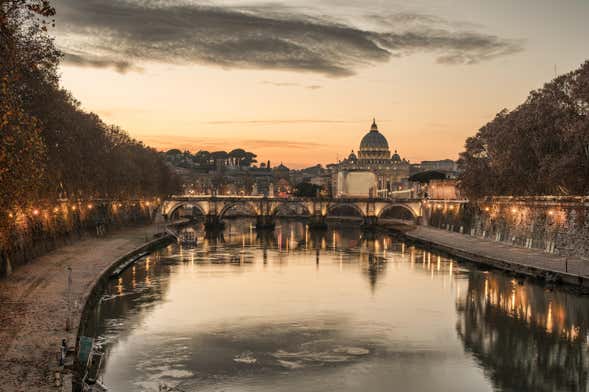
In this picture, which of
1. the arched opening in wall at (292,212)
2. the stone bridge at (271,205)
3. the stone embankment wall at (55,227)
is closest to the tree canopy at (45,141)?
the stone embankment wall at (55,227)

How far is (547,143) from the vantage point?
61.2 metres

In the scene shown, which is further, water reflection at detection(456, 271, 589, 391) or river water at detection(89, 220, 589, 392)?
water reflection at detection(456, 271, 589, 391)

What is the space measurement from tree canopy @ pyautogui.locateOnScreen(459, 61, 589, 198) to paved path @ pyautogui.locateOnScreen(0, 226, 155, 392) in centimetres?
3410

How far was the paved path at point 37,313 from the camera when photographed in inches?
877

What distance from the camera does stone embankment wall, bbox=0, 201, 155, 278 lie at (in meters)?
43.7

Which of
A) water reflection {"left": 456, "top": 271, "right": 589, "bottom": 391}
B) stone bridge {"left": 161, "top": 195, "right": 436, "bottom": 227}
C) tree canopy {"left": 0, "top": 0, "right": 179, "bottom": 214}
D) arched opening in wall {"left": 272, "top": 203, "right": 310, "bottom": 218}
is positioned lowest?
water reflection {"left": 456, "top": 271, "right": 589, "bottom": 391}

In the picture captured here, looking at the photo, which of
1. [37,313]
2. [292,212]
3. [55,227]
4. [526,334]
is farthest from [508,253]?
[292,212]

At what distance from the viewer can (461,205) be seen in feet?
327

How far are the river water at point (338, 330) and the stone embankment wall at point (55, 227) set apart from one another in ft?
20.0

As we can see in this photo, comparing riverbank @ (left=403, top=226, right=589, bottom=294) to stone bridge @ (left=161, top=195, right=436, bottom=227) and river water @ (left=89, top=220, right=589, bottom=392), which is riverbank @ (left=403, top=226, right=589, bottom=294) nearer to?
river water @ (left=89, top=220, right=589, bottom=392)

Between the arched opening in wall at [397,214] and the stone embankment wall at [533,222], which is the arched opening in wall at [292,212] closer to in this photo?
the arched opening in wall at [397,214]

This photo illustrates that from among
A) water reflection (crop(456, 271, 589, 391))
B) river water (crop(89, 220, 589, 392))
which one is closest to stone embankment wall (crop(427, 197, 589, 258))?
river water (crop(89, 220, 589, 392))

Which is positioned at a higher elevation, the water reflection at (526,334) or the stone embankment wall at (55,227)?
the stone embankment wall at (55,227)

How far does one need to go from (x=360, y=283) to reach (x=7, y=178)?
33632 mm
